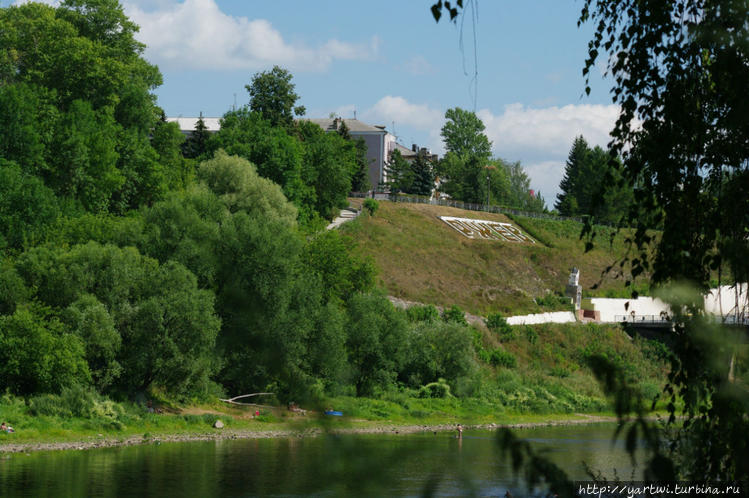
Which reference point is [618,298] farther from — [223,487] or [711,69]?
[711,69]

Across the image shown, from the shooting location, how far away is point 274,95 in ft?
261

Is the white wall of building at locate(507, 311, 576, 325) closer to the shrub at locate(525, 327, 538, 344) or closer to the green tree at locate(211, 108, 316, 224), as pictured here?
the shrub at locate(525, 327, 538, 344)

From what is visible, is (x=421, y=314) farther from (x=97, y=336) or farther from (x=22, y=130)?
(x=97, y=336)

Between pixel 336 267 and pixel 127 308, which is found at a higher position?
pixel 336 267

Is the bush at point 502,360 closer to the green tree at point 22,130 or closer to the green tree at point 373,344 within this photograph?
the green tree at point 373,344

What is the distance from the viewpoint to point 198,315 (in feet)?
113

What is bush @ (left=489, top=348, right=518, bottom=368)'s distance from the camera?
194 feet

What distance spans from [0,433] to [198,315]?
798 centimetres

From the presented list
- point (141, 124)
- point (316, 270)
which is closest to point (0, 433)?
point (316, 270)

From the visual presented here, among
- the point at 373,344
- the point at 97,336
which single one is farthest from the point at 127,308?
the point at 373,344

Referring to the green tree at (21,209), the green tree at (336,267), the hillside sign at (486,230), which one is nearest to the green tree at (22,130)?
the green tree at (21,209)

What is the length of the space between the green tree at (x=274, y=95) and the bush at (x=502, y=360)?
30.6 metres

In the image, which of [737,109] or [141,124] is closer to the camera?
[737,109]

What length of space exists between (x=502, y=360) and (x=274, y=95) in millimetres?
33628
